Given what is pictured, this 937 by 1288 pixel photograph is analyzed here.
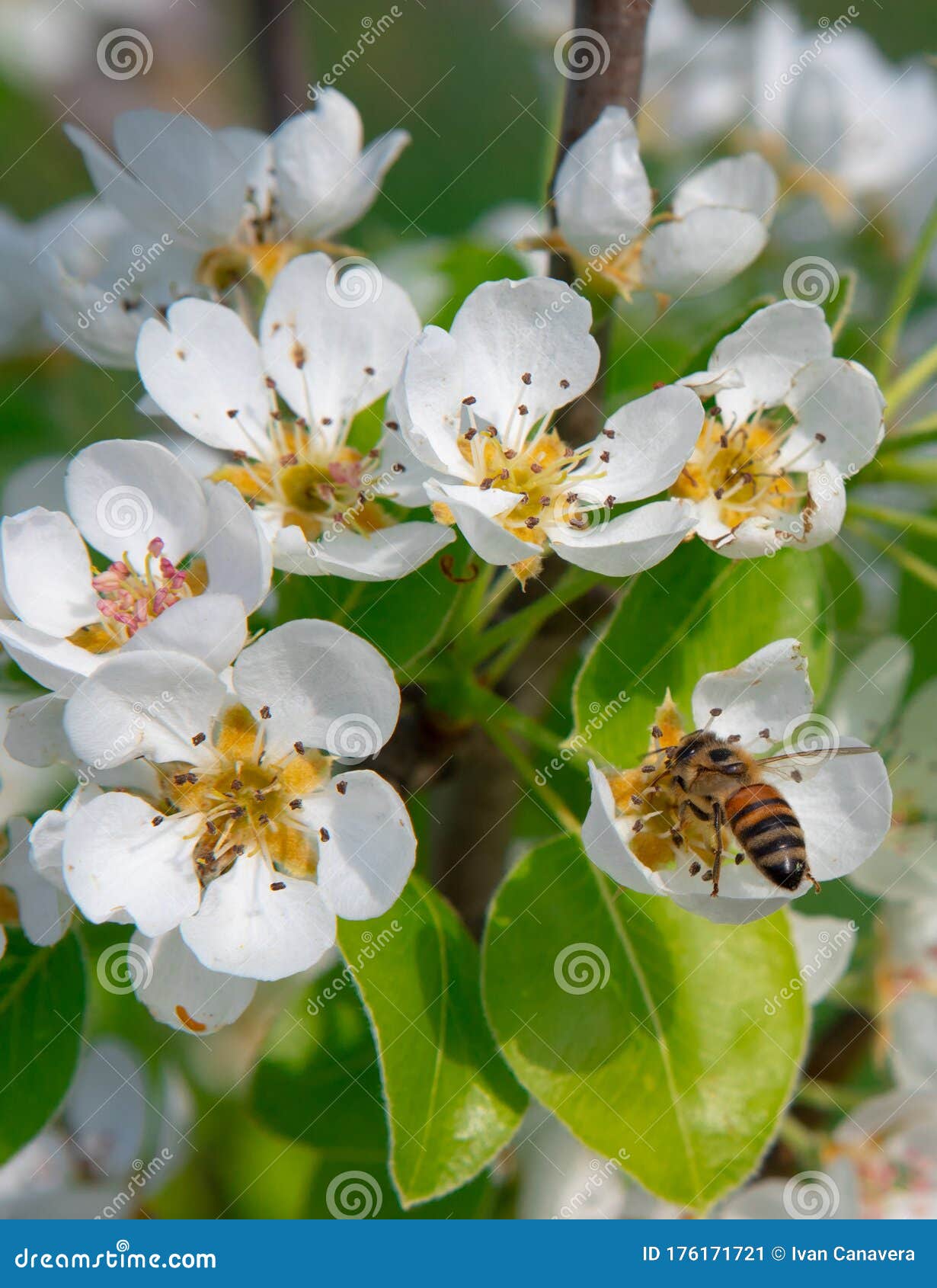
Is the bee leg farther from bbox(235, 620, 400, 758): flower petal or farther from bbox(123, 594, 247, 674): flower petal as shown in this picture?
bbox(123, 594, 247, 674): flower petal

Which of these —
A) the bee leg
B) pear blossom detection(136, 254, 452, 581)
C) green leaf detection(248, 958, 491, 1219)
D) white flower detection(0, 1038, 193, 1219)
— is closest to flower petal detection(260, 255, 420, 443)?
pear blossom detection(136, 254, 452, 581)

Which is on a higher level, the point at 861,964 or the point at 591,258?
the point at 591,258

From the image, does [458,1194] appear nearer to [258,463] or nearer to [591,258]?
[258,463]

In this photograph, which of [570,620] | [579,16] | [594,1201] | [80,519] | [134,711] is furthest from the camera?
[594,1201]

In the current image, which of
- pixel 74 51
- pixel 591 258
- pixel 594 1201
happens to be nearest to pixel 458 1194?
pixel 594 1201

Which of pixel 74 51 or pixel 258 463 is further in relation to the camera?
pixel 74 51

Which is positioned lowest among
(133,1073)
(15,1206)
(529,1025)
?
(15,1206)
